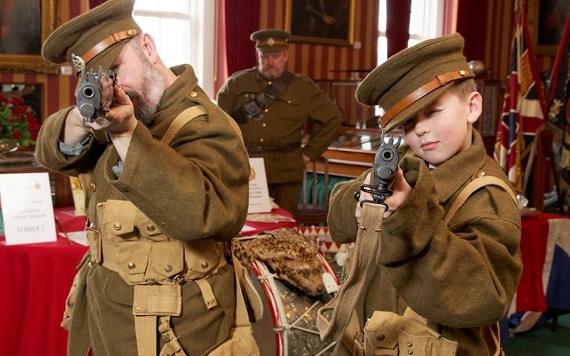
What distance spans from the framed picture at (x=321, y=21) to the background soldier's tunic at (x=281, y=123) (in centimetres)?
233

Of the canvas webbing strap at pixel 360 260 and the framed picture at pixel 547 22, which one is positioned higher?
the framed picture at pixel 547 22

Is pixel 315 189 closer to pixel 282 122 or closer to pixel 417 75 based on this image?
pixel 282 122

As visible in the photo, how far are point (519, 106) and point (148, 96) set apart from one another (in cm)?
394

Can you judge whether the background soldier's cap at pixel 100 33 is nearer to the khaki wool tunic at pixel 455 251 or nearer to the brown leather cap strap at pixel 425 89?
the brown leather cap strap at pixel 425 89

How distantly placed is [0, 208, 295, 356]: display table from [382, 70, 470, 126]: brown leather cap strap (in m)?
1.82

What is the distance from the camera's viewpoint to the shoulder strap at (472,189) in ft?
5.04

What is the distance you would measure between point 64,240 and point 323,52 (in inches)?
222

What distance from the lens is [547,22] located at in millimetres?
10164

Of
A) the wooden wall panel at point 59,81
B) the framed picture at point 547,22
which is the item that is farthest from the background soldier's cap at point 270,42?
the framed picture at point 547,22

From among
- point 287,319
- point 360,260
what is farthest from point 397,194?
point 287,319

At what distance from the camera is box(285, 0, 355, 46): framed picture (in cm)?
798

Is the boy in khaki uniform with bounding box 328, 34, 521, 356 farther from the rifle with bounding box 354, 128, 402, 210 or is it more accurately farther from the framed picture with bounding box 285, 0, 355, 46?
the framed picture with bounding box 285, 0, 355, 46

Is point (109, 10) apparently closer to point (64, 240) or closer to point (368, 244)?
point (368, 244)

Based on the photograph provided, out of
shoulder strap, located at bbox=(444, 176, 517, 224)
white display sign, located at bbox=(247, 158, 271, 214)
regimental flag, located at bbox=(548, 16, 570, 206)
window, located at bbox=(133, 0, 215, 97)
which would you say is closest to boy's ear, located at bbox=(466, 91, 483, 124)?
shoulder strap, located at bbox=(444, 176, 517, 224)
